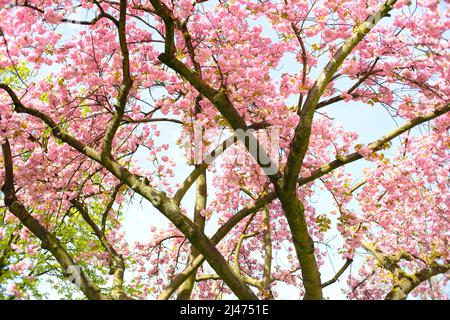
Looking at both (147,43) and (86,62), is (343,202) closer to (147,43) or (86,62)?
(147,43)

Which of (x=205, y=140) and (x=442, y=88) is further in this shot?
(x=205, y=140)

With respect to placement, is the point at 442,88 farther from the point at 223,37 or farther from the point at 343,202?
the point at 223,37

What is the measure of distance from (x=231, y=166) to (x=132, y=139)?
74.3 inches

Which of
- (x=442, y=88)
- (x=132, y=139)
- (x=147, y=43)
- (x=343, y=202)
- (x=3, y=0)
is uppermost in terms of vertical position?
(x=147, y=43)

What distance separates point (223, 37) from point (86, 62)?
2.05 meters

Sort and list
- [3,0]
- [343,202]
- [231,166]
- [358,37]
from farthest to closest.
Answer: [231,166]
[343,202]
[358,37]
[3,0]

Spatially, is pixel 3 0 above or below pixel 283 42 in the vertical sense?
below

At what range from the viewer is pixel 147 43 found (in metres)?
7.27

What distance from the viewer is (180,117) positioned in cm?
739
